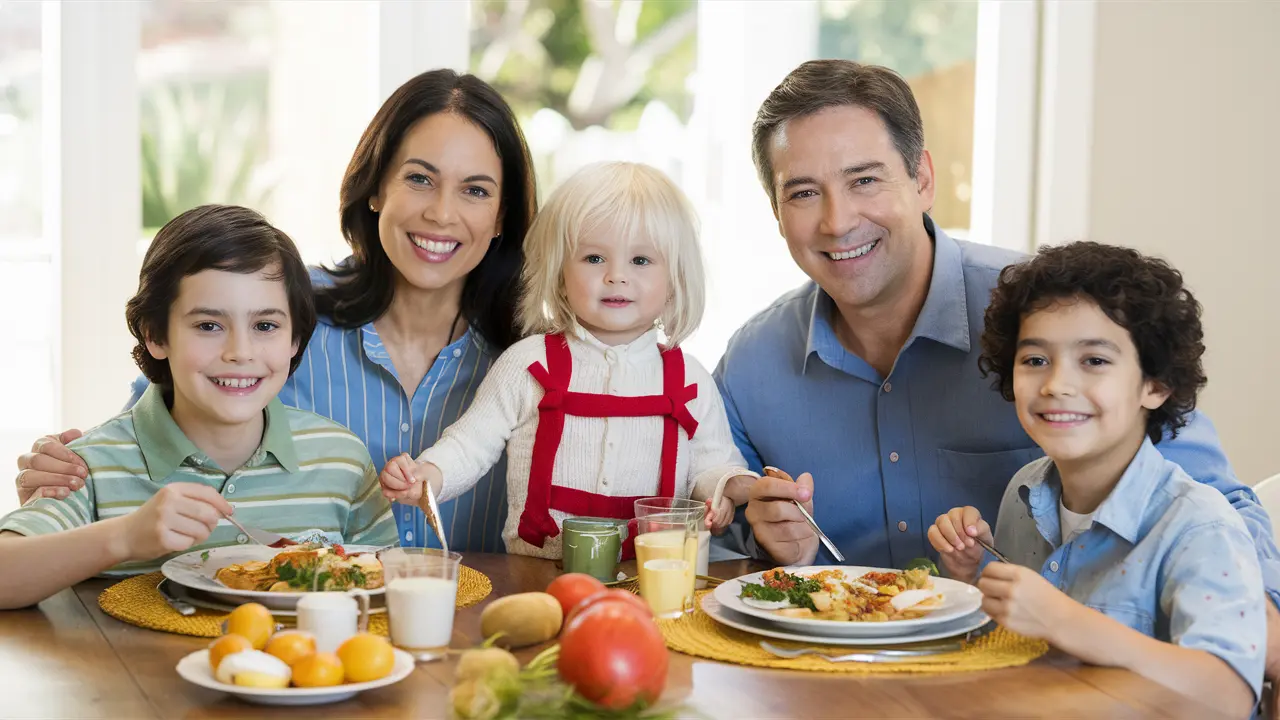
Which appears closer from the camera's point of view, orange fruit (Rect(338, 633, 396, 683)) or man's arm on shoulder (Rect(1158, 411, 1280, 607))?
orange fruit (Rect(338, 633, 396, 683))

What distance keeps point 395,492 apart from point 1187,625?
109 cm

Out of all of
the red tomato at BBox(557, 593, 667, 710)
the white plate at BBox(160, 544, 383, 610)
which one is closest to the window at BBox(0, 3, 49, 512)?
the white plate at BBox(160, 544, 383, 610)

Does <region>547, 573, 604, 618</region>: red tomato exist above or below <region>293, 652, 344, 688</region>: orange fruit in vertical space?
above

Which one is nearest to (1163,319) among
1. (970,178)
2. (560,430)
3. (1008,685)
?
(1008,685)

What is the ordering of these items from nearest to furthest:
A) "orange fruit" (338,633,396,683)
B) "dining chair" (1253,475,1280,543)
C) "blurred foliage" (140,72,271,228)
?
"orange fruit" (338,633,396,683), "dining chair" (1253,475,1280,543), "blurred foliage" (140,72,271,228)

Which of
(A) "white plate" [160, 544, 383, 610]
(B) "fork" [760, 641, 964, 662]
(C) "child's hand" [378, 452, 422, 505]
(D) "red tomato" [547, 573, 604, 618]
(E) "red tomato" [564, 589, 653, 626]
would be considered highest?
(C) "child's hand" [378, 452, 422, 505]

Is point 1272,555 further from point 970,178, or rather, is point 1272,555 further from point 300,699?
point 970,178

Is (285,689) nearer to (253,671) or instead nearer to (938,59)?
(253,671)

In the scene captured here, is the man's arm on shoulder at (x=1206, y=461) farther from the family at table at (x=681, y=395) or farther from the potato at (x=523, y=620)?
the potato at (x=523, y=620)

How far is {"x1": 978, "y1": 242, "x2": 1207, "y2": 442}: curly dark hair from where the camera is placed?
177 centimetres

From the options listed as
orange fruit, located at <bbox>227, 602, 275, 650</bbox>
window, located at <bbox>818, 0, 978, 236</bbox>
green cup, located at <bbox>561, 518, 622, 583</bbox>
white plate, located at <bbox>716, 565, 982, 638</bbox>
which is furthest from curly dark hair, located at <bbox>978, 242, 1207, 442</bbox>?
window, located at <bbox>818, 0, 978, 236</bbox>

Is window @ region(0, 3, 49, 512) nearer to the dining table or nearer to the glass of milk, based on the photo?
the dining table

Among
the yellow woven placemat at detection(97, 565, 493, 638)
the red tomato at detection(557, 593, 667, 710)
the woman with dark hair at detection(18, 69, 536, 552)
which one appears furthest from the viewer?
the woman with dark hair at detection(18, 69, 536, 552)

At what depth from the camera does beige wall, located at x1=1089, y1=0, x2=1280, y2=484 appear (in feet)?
12.8
